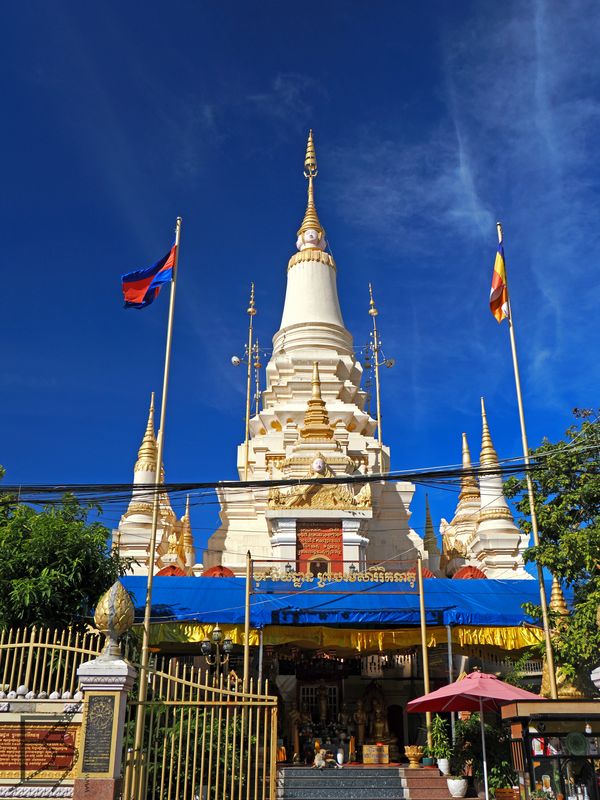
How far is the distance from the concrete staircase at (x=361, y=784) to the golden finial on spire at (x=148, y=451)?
1911 centimetres

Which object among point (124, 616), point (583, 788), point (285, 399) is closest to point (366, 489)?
point (285, 399)

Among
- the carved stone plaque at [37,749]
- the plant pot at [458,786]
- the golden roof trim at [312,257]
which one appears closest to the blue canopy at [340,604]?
the plant pot at [458,786]

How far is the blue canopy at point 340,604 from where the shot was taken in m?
19.5

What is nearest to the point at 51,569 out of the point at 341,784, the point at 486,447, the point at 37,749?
the point at 37,749

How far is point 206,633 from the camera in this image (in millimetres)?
19594

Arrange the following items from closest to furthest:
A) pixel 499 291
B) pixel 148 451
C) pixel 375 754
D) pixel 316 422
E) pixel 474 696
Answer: pixel 474 696 < pixel 375 754 < pixel 499 291 < pixel 316 422 < pixel 148 451

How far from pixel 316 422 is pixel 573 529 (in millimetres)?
15493

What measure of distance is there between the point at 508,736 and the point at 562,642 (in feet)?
7.71

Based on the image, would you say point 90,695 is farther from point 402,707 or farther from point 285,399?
point 285,399

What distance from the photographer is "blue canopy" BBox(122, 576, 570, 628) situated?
64.0ft

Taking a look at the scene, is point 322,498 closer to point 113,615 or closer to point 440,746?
point 440,746

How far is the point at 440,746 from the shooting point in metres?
16.0

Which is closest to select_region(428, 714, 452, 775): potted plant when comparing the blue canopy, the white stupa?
the blue canopy

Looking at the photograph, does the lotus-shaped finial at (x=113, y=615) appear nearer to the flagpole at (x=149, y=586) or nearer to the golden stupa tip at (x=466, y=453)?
the flagpole at (x=149, y=586)
